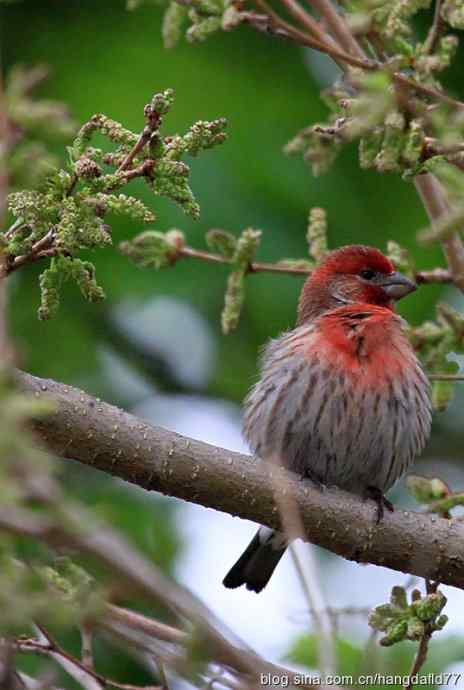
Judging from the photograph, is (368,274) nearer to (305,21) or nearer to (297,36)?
(305,21)

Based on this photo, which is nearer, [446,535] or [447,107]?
[447,107]

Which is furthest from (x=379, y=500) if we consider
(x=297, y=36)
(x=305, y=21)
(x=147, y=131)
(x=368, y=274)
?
(x=147, y=131)

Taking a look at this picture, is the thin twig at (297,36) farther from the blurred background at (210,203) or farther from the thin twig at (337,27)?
the blurred background at (210,203)

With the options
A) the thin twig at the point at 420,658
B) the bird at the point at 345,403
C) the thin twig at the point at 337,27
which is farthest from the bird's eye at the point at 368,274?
the thin twig at the point at 420,658

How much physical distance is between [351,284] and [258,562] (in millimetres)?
1578

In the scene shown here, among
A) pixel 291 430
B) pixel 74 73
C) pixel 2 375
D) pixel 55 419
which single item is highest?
pixel 74 73

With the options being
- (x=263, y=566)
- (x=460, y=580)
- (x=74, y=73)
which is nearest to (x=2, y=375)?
(x=460, y=580)

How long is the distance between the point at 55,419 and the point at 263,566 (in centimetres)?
275

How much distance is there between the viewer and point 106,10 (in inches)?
436

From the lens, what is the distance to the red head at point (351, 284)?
7199 millimetres

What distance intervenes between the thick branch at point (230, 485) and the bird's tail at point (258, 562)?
1.69 metres

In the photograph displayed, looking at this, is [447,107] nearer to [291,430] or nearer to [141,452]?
[141,452]

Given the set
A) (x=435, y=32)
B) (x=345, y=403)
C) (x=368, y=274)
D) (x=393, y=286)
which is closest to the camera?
(x=435, y=32)

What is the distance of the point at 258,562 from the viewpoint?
22.9 feet
